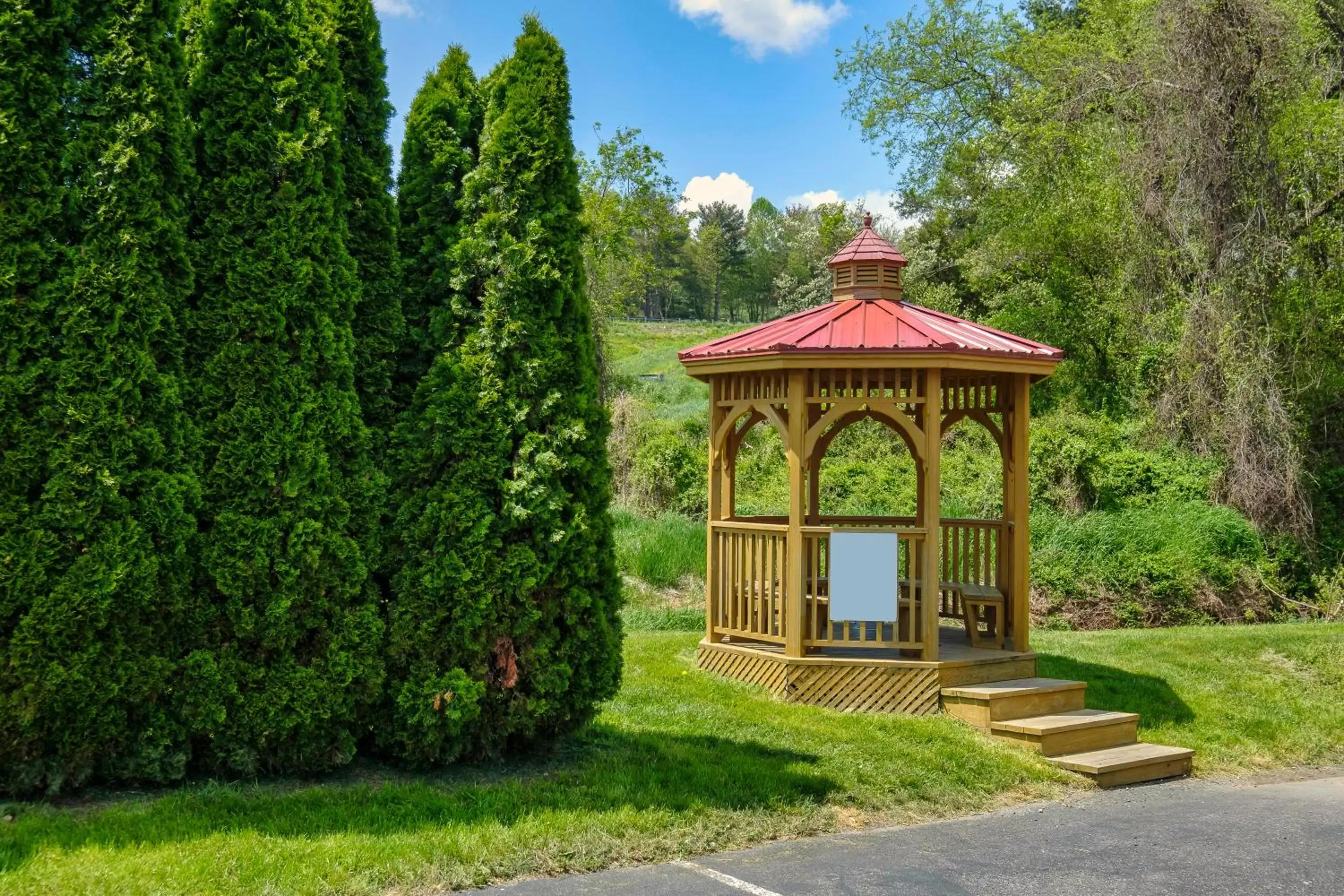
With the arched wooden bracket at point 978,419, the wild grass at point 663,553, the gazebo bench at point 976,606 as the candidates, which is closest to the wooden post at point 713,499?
the gazebo bench at point 976,606

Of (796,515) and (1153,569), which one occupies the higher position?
(796,515)

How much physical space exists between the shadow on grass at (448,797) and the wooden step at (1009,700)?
6.33 feet

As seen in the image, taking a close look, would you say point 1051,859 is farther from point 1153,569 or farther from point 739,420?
point 1153,569

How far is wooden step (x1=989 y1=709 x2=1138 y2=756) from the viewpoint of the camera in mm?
7828

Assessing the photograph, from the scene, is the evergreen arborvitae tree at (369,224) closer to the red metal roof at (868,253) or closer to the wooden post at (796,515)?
the wooden post at (796,515)

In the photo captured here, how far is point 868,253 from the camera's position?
32.2ft

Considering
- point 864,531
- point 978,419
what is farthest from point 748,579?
point 978,419

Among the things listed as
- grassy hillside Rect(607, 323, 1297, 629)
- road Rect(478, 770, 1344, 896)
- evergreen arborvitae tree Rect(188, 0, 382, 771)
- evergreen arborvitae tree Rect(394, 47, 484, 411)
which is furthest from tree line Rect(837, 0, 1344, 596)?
evergreen arborvitae tree Rect(188, 0, 382, 771)

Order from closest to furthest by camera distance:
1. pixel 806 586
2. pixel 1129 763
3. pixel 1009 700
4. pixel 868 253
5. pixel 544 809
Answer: pixel 544 809, pixel 1129 763, pixel 1009 700, pixel 806 586, pixel 868 253

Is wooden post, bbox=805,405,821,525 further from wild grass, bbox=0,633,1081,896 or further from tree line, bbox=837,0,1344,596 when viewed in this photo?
tree line, bbox=837,0,1344,596

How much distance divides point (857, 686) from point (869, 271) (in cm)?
380

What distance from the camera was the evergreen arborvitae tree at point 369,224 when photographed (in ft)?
20.9

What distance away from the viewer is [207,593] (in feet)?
18.5

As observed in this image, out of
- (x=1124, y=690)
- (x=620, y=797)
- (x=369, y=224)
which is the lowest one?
(x=1124, y=690)
